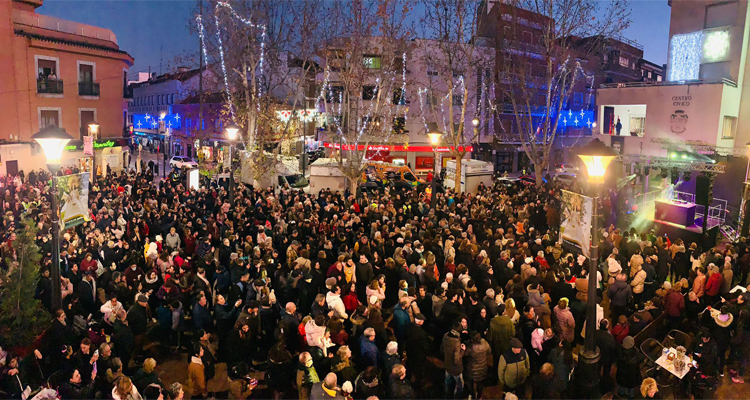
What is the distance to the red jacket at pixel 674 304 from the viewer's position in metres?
8.20

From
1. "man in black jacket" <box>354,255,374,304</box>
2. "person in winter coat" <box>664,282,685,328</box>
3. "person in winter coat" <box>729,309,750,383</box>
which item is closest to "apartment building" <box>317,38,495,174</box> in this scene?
"man in black jacket" <box>354,255,374,304</box>

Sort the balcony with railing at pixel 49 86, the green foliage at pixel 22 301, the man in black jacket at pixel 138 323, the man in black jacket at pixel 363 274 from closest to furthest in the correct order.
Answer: the green foliage at pixel 22 301 → the man in black jacket at pixel 138 323 → the man in black jacket at pixel 363 274 → the balcony with railing at pixel 49 86

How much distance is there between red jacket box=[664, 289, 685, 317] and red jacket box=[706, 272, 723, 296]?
3.30 ft

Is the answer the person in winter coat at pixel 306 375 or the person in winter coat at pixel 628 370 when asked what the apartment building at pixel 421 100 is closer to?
the person in winter coat at pixel 628 370

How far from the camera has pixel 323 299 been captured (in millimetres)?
7414

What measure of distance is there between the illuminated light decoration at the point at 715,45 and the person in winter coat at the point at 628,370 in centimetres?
2668

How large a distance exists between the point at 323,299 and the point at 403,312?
1.19 meters

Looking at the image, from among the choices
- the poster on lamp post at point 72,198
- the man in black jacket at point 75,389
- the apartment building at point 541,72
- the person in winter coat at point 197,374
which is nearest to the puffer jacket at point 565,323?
the person in winter coat at point 197,374

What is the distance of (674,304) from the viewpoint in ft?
26.9

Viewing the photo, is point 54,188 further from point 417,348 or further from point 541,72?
point 541,72

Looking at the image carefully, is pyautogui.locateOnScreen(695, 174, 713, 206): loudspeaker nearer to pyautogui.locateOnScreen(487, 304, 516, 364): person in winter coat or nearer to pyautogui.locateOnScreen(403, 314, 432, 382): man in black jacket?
pyautogui.locateOnScreen(487, 304, 516, 364): person in winter coat

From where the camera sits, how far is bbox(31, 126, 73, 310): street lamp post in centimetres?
751

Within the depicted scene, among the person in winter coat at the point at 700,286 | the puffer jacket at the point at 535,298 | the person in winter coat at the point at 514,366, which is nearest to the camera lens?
the person in winter coat at the point at 514,366

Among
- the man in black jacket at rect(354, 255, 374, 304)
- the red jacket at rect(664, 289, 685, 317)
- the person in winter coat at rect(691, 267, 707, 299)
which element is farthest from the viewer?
the man in black jacket at rect(354, 255, 374, 304)
